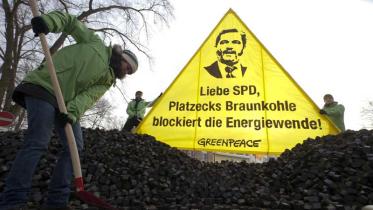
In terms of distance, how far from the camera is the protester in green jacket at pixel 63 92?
2674mm

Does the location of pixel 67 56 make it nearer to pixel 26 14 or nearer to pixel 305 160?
pixel 305 160

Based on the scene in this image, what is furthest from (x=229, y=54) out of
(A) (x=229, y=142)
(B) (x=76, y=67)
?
(B) (x=76, y=67)

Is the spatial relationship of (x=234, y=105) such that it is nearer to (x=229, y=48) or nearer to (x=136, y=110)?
(x=229, y=48)

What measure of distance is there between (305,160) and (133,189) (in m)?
2.55

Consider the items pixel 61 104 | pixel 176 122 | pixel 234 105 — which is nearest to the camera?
pixel 61 104

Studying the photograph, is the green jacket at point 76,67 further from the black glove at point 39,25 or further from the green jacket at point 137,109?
the green jacket at point 137,109

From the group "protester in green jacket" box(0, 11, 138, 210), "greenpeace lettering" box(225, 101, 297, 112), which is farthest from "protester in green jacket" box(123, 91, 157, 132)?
"protester in green jacket" box(0, 11, 138, 210)

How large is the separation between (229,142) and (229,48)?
211 centimetres

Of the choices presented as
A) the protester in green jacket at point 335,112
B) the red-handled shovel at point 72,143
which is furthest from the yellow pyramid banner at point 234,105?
the red-handled shovel at point 72,143

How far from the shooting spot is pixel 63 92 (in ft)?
9.62

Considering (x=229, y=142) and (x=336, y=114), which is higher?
(x=336, y=114)

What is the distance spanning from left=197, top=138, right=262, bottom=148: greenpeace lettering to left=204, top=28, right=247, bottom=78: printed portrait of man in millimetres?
1387

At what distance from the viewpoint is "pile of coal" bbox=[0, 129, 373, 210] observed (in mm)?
3854

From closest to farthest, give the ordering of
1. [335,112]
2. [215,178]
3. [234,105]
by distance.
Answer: [215,178]
[335,112]
[234,105]
